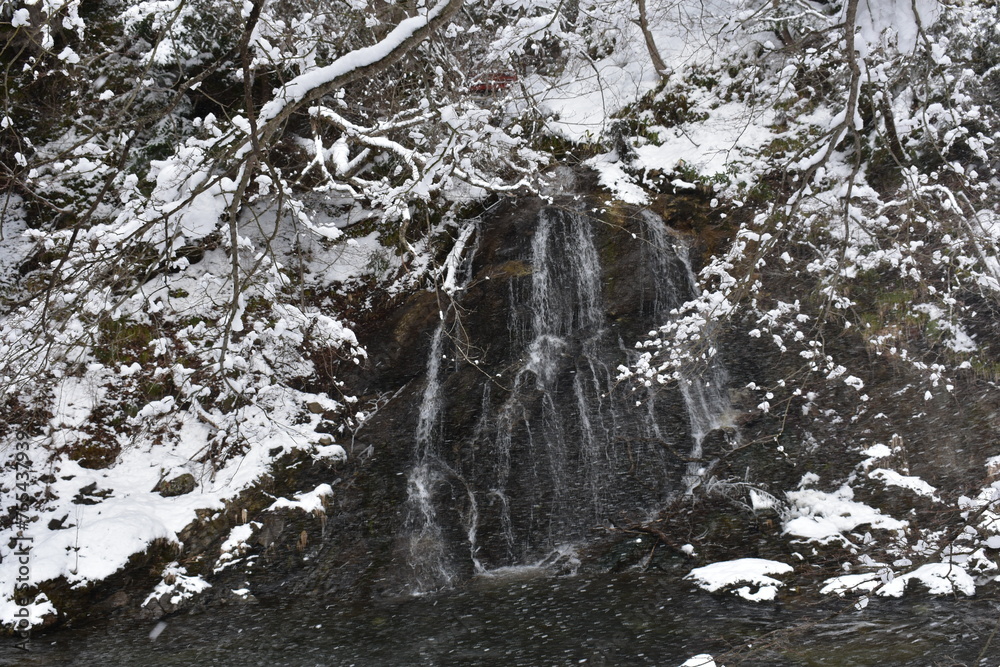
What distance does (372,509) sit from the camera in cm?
778

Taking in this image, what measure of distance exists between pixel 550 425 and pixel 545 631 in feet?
9.55

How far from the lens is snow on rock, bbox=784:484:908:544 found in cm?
614

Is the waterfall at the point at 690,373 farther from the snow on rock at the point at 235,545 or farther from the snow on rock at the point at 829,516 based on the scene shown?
the snow on rock at the point at 235,545

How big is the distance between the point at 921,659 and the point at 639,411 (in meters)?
4.01

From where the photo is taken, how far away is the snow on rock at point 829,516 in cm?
614

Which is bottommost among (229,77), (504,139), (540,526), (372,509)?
(540,526)

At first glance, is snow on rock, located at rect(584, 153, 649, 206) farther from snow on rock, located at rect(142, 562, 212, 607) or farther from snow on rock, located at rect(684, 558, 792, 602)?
snow on rock, located at rect(142, 562, 212, 607)

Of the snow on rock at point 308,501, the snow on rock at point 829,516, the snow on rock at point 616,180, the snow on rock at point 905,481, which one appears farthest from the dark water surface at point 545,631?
the snow on rock at point 616,180

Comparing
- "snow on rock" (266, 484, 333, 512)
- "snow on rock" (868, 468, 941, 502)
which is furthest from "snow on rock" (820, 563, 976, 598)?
"snow on rock" (266, 484, 333, 512)

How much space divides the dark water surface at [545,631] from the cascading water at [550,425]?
0.73 m

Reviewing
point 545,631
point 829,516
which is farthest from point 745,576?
point 545,631

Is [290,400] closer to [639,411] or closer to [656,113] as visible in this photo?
[639,411]

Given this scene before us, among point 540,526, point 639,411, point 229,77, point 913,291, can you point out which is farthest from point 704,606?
point 229,77

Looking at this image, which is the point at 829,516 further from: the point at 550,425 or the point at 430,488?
the point at 430,488
